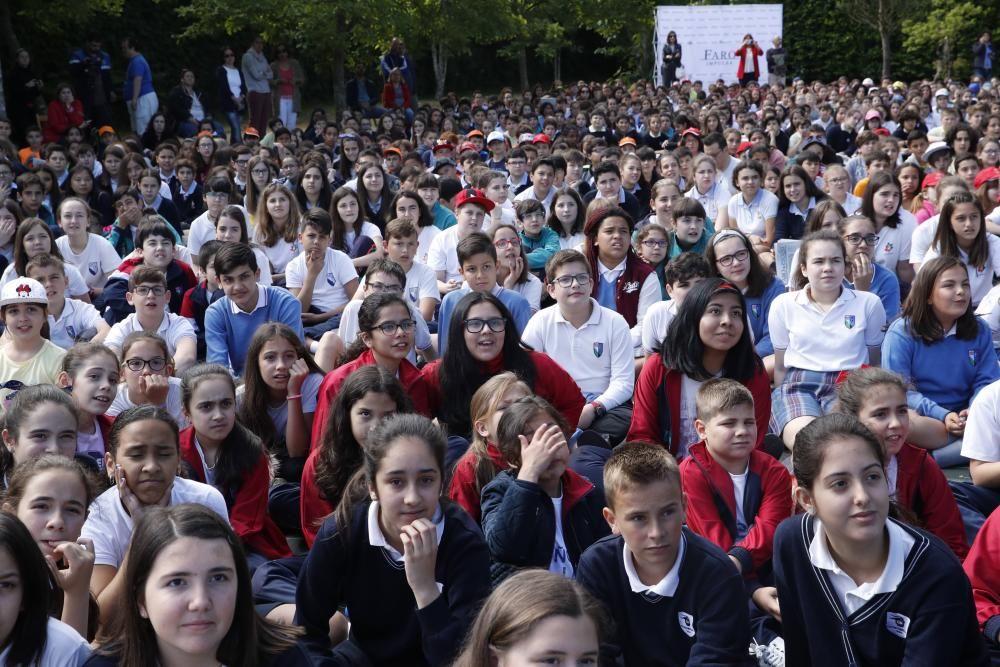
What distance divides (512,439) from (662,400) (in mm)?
1246

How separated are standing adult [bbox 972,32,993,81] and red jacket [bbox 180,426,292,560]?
28.9m

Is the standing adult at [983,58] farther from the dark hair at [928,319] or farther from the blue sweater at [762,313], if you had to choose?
the dark hair at [928,319]

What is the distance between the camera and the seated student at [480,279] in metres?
6.31

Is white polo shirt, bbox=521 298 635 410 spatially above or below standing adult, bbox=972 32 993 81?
below

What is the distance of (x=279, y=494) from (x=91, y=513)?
4.20ft

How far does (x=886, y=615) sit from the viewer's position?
288 cm

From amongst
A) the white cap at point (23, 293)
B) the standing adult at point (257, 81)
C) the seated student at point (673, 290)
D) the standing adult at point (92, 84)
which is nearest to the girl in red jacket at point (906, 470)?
the seated student at point (673, 290)

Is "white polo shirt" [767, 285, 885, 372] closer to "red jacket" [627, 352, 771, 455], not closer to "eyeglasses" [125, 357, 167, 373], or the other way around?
"red jacket" [627, 352, 771, 455]

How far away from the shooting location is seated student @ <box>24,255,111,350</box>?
6.52 meters

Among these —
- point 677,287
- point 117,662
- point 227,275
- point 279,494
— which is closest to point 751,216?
point 677,287

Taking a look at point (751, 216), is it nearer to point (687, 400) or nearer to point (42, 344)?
point (687, 400)

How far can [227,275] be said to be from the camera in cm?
642

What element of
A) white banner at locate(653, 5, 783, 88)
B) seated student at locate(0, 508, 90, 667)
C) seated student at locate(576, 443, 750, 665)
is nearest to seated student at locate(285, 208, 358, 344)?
seated student at locate(576, 443, 750, 665)

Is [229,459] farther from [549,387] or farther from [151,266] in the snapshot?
[151,266]
